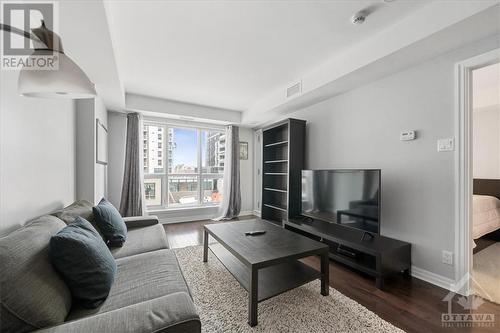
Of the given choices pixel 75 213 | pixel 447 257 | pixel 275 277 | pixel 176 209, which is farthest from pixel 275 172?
pixel 75 213

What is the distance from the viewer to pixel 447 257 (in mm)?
1990

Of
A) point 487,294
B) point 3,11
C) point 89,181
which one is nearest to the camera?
point 3,11

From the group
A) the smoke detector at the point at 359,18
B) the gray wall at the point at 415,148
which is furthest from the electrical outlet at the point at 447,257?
the smoke detector at the point at 359,18

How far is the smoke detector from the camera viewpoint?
1.80m

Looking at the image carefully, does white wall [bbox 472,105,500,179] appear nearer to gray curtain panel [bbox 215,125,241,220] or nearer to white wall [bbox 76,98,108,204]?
gray curtain panel [bbox 215,125,241,220]

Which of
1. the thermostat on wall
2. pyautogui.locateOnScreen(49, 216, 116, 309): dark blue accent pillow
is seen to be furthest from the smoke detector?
pyautogui.locateOnScreen(49, 216, 116, 309): dark blue accent pillow

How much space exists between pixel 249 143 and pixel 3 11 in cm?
434

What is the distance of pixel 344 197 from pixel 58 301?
2575 millimetres

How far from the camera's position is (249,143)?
17.5 feet

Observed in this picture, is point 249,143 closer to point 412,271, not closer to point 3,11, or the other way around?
point 412,271

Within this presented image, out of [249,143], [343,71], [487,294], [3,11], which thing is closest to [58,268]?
[3,11]

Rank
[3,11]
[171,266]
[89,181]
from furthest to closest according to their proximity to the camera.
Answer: [89,181] < [171,266] < [3,11]

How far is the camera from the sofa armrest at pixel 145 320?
31.2 inches

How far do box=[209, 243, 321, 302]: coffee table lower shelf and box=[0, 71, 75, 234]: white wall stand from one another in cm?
158
